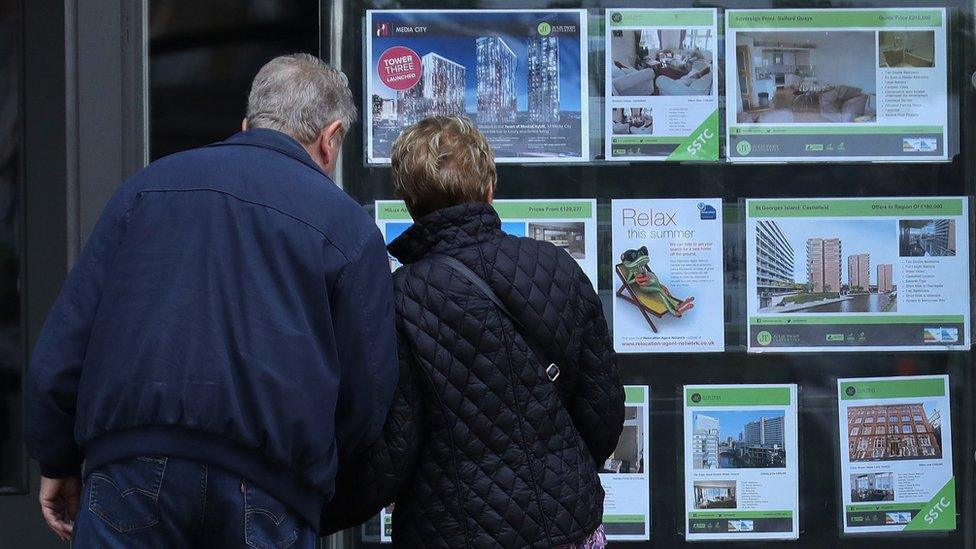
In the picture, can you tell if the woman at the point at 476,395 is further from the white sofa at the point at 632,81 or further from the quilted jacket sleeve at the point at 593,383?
the white sofa at the point at 632,81

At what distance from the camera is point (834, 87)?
3615 mm

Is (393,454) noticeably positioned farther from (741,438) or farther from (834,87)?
(834,87)

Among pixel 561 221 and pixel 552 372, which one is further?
pixel 561 221

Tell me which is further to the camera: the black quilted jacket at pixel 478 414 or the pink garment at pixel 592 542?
the pink garment at pixel 592 542

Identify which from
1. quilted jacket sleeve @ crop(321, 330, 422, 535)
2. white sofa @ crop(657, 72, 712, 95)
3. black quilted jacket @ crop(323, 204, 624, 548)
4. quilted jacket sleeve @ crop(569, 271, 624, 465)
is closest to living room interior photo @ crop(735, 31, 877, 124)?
white sofa @ crop(657, 72, 712, 95)

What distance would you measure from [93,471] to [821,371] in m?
2.34

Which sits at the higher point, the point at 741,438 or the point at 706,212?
the point at 706,212

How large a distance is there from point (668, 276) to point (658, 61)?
675 millimetres

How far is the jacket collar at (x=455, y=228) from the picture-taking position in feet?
8.05

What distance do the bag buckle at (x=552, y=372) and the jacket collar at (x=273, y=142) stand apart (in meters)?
0.64

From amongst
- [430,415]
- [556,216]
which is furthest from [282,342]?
[556,216]

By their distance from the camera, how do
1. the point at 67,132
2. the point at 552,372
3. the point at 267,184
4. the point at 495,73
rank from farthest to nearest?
1. the point at 495,73
2. the point at 67,132
3. the point at 552,372
4. the point at 267,184

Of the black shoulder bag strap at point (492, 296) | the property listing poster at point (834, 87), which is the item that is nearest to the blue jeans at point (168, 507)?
the black shoulder bag strap at point (492, 296)

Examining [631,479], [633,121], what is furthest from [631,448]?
[633,121]
